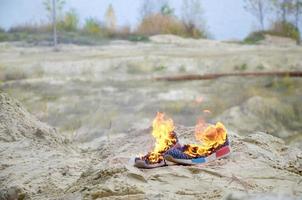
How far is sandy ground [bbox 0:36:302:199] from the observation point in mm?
4660

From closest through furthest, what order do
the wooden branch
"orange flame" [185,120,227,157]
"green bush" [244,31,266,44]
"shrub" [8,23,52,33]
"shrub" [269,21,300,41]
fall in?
"orange flame" [185,120,227,157], the wooden branch, "shrub" [269,21,300,41], "shrub" [8,23,52,33], "green bush" [244,31,266,44]

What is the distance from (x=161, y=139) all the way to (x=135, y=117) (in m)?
6.43

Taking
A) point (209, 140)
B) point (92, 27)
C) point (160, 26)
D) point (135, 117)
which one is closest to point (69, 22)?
point (92, 27)

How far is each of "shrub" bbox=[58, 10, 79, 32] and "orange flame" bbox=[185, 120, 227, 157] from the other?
16.2 meters

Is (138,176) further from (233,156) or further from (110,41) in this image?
(110,41)

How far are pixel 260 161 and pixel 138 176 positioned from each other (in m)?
1.29

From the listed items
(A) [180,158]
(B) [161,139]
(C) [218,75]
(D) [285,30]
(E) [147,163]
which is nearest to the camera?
(E) [147,163]

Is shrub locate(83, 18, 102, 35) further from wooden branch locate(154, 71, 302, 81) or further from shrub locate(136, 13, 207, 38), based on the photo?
wooden branch locate(154, 71, 302, 81)

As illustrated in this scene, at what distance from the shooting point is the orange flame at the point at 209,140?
17.2 feet

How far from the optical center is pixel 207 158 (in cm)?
517

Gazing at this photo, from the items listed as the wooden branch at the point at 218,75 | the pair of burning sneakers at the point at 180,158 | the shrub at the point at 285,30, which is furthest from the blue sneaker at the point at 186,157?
the shrub at the point at 285,30

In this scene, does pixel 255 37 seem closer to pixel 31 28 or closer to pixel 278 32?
pixel 278 32

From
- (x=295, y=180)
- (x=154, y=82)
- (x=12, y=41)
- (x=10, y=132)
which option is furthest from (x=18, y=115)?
(x=12, y=41)

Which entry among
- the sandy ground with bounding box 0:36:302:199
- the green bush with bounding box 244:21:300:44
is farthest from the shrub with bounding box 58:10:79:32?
the green bush with bounding box 244:21:300:44
